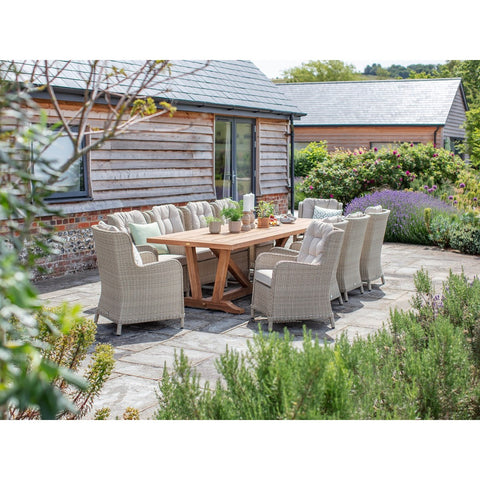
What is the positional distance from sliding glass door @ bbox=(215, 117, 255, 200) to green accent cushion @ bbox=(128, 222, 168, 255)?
14.9ft

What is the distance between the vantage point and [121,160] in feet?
31.3

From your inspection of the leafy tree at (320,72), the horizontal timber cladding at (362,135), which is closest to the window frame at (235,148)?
the horizontal timber cladding at (362,135)

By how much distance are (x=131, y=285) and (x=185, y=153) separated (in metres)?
5.55

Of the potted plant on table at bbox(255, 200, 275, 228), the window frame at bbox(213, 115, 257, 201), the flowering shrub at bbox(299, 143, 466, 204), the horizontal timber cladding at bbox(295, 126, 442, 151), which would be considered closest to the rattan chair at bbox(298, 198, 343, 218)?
the potted plant on table at bbox(255, 200, 275, 228)

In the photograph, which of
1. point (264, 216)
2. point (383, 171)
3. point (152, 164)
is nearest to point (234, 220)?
point (264, 216)

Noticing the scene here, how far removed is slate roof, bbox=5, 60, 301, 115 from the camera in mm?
9789

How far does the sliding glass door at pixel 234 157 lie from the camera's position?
1204cm

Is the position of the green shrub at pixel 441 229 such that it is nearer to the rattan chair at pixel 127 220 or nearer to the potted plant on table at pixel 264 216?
the potted plant on table at pixel 264 216

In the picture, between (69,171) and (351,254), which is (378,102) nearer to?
(69,171)

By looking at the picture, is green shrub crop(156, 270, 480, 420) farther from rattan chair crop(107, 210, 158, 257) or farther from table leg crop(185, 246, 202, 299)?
rattan chair crop(107, 210, 158, 257)
